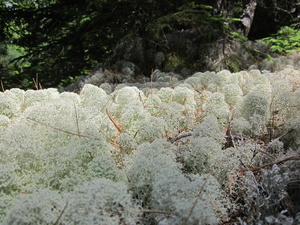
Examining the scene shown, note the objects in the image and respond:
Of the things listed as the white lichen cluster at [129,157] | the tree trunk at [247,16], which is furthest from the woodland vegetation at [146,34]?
the white lichen cluster at [129,157]

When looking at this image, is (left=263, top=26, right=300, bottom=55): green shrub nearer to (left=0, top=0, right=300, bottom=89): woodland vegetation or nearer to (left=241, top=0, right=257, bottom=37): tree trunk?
(left=0, top=0, right=300, bottom=89): woodland vegetation

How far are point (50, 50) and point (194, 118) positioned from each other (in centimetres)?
395

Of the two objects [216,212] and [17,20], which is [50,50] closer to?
[17,20]

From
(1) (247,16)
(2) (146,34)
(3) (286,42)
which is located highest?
(1) (247,16)

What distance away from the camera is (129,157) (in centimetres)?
90

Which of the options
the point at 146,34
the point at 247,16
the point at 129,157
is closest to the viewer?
the point at 129,157

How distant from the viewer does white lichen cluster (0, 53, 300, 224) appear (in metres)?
0.61

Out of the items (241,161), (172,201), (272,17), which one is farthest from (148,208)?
(272,17)

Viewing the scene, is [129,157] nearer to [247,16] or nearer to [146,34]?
[146,34]

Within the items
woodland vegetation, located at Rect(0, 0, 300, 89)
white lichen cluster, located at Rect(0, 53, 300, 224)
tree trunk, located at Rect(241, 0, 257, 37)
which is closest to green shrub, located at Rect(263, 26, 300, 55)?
woodland vegetation, located at Rect(0, 0, 300, 89)

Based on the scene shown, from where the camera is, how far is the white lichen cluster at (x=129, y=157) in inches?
24.0

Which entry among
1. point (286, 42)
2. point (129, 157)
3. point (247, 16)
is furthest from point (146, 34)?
point (129, 157)

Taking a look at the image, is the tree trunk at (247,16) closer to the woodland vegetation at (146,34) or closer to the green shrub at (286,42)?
the woodland vegetation at (146,34)

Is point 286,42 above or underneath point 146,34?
underneath
